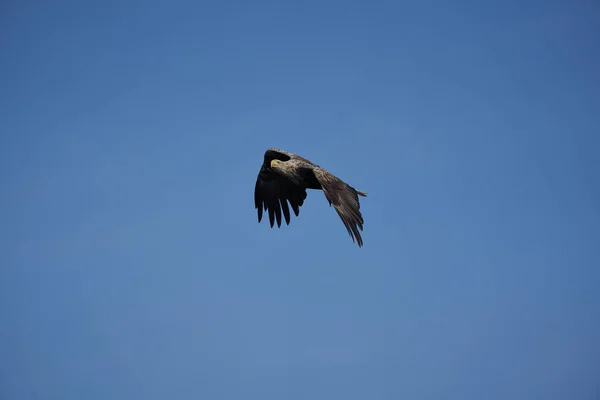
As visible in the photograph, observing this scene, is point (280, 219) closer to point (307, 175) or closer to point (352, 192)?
point (307, 175)

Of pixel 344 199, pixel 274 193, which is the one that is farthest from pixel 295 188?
pixel 344 199

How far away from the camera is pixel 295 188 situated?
24.2 m

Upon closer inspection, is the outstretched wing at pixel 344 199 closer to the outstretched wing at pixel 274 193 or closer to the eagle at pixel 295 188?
the eagle at pixel 295 188

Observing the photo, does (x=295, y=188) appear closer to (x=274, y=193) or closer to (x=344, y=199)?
(x=274, y=193)

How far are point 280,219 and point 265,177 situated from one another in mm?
1653

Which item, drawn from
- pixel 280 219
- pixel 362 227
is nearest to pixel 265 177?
pixel 280 219

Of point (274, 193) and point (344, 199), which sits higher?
point (274, 193)

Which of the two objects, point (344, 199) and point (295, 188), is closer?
point (344, 199)

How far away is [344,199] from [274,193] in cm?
519

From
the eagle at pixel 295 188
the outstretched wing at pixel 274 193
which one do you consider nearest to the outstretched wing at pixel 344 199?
the eagle at pixel 295 188

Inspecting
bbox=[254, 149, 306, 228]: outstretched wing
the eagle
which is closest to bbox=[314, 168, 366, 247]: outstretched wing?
the eagle

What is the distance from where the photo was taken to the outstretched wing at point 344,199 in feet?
62.1

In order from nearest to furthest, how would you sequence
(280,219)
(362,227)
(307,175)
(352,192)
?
1. (362,227)
2. (352,192)
3. (307,175)
4. (280,219)

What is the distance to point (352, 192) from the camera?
2056cm
